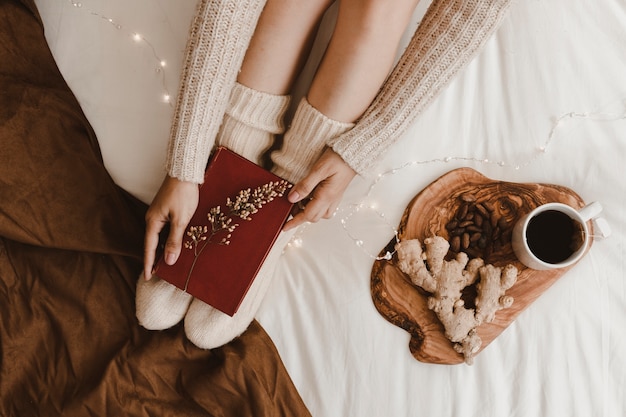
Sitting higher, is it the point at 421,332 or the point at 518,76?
the point at 518,76

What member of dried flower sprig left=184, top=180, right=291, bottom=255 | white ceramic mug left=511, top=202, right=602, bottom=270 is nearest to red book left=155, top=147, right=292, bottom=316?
dried flower sprig left=184, top=180, right=291, bottom=255

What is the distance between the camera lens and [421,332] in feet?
2.36

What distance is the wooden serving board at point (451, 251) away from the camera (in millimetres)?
709

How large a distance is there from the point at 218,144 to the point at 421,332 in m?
0.45

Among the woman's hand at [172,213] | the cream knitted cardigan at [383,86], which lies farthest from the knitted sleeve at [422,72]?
the woman's hand at [172,213]

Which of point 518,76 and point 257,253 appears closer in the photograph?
point 257,253

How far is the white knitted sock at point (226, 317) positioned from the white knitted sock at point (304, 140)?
0.11 metres

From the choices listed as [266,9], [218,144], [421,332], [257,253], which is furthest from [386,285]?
[266,9]

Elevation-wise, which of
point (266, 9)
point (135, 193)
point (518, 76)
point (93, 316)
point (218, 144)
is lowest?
point (93, 316)

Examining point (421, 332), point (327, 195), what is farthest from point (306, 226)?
point (421, 332)

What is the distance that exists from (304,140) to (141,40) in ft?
1.16

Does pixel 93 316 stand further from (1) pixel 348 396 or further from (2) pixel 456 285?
(2) pixel 456 285

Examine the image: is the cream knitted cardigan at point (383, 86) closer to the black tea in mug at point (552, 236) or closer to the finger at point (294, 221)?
the finger at point (294, 221)

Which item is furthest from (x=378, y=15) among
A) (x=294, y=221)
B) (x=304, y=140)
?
(x=294, y=221)
